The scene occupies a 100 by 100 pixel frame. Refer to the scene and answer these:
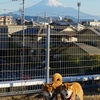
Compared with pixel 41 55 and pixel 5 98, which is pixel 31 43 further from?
pixel 5 98

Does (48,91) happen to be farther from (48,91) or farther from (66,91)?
(66,91)

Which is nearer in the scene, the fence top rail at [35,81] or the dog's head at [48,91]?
the dog's head at [48,91]

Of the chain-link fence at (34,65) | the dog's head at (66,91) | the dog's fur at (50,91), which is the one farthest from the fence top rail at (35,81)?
the dog's head at (66,91)

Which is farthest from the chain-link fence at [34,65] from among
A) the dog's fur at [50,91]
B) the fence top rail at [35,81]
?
the dog's fur at [50,91]

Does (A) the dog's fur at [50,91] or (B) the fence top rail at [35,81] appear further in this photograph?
(B) the fence top rail at [35,81]

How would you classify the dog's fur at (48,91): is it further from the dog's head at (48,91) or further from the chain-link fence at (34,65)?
the chain-link fence at (34,65)

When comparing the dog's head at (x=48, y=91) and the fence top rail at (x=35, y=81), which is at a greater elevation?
the dog's head at (x=48, y=91)

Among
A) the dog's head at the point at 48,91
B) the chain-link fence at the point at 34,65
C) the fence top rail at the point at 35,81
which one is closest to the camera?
the dog's head at the point at 48,91

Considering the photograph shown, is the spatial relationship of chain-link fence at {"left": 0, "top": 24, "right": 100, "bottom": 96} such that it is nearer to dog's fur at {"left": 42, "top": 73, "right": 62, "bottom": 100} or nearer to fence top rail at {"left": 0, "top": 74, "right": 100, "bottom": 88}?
fence top rail at {"left": 0, "top": 74, "right": 100, "bottom": 88}

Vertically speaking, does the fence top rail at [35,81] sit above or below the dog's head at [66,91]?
below

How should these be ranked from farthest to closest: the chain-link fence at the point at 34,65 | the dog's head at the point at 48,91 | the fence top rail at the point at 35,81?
the chain-link fence at the point at 34,65 → the fence top rail at the point at 35,81 → the dog's head at the point at 48,91

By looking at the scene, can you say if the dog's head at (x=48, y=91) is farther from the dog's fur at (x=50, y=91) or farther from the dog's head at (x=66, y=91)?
the dog's head at (x=66, y=91)

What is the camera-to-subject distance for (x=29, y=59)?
6.33 m

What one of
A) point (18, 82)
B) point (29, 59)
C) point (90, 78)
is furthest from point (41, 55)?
point (90, 78)
